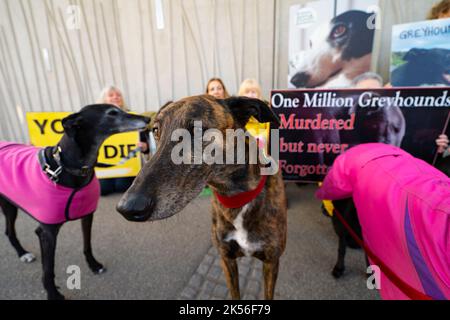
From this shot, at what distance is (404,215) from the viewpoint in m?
1.06

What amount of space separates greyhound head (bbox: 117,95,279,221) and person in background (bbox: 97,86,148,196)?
8.81 feet

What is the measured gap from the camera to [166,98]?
14.8 ft

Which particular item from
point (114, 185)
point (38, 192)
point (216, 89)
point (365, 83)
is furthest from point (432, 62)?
point (114, 185)

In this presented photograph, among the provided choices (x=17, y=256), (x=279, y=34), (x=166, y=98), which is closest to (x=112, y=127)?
(x=17, y=256)

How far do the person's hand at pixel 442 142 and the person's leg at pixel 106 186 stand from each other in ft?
14.5

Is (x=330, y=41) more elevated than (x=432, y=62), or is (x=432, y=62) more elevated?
(x=330, y=41)

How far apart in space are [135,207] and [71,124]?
1.33 metres

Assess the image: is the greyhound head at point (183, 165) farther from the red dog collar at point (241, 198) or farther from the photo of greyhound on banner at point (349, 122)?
the photo of greyhound on banner at point (349, 122)

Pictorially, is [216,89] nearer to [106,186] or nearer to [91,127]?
[91,127]

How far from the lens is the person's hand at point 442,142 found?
6.40 ft
